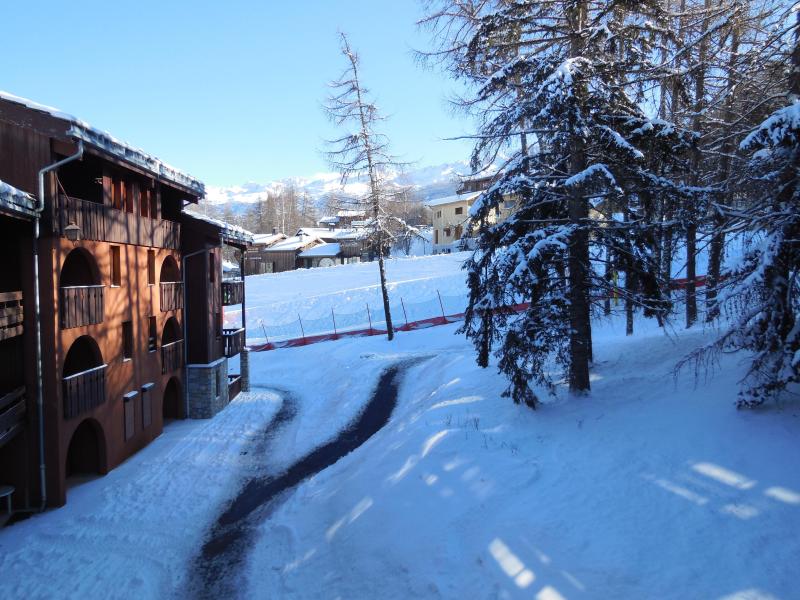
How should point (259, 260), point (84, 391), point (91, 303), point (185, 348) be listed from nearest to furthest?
point (84, 391), point (91, 303), point (185, 348), point (259, 260)

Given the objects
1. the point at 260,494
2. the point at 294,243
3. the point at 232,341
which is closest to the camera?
the point at 260,494

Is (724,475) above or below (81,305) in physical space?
below

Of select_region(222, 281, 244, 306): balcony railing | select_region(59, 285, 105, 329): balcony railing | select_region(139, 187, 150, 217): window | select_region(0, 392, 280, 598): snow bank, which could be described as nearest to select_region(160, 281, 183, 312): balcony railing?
select_region(139, 187, 150, 217): window

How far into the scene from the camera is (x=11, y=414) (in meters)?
10.5

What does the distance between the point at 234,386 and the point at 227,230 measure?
663 cm

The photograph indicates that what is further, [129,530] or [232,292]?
[232,292]

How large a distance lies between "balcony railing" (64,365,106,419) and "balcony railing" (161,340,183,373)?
12.7 feet

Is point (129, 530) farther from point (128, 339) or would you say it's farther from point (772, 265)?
point (772, 265)

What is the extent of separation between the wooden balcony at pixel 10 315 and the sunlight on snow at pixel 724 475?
12.3 meters

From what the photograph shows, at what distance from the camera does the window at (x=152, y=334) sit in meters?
16.4

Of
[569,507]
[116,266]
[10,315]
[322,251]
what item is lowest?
[569,507]

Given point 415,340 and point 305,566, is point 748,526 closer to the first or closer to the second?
point 305,566

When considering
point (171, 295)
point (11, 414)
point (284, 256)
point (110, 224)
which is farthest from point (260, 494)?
point (284, 256)

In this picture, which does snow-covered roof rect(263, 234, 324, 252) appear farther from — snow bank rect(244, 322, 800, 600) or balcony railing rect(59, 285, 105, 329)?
snow bank rect(244, 322, 800, 600)
